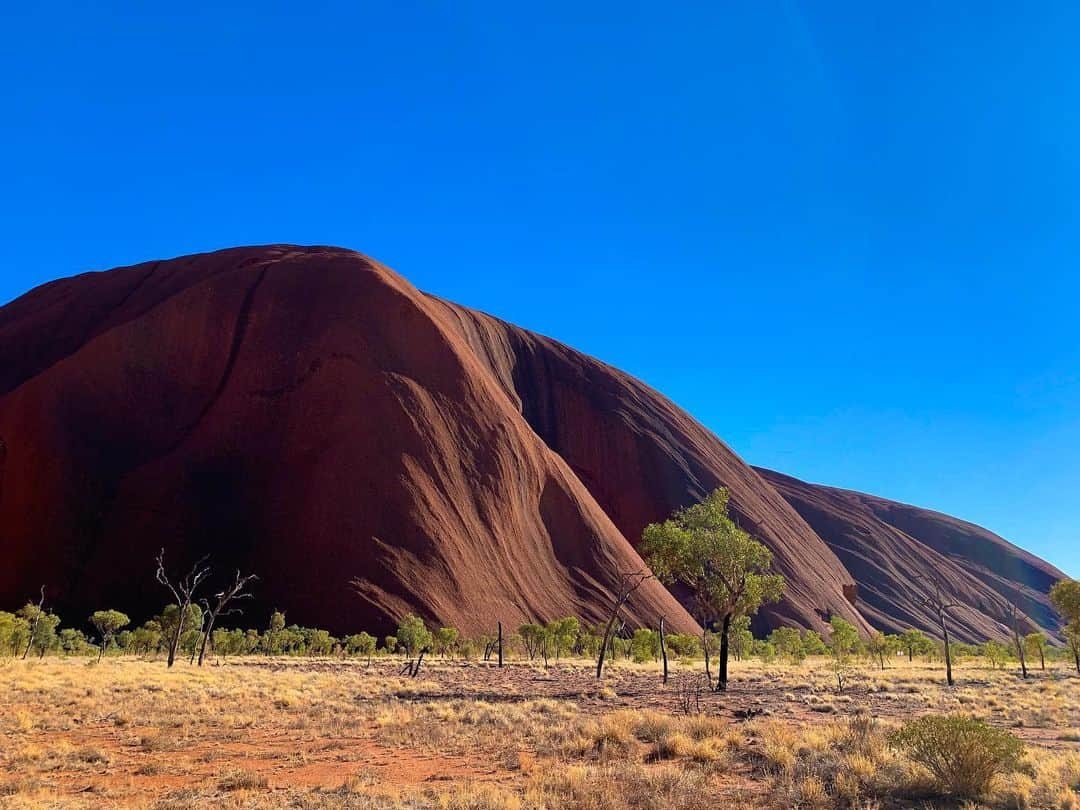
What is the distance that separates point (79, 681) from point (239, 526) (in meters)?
41.2

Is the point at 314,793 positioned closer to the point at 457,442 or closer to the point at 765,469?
the point at 457,442

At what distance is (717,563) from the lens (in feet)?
87.9

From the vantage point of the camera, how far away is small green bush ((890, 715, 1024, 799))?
29.4 feet

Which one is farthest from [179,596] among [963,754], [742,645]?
[963,754]

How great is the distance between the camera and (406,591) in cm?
5484

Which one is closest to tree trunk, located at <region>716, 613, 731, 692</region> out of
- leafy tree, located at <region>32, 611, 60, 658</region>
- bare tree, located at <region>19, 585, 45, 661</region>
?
bare tree, located at <region>19, 585, 45, 661</region>

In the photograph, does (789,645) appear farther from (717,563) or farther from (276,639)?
(276,639)

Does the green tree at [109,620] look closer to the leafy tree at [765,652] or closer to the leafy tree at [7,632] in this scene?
the leafy tree at [7,632]

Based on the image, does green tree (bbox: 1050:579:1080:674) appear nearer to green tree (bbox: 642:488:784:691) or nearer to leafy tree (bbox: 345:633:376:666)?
green tree (bbox: 642:488:784:691)

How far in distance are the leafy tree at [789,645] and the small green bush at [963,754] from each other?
47470 millimetres

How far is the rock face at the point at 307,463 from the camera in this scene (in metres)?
57.9

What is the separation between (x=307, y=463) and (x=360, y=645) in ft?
74.3

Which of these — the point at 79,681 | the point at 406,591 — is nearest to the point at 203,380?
the point at 406,591

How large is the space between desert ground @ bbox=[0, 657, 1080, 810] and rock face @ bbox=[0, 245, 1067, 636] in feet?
111
